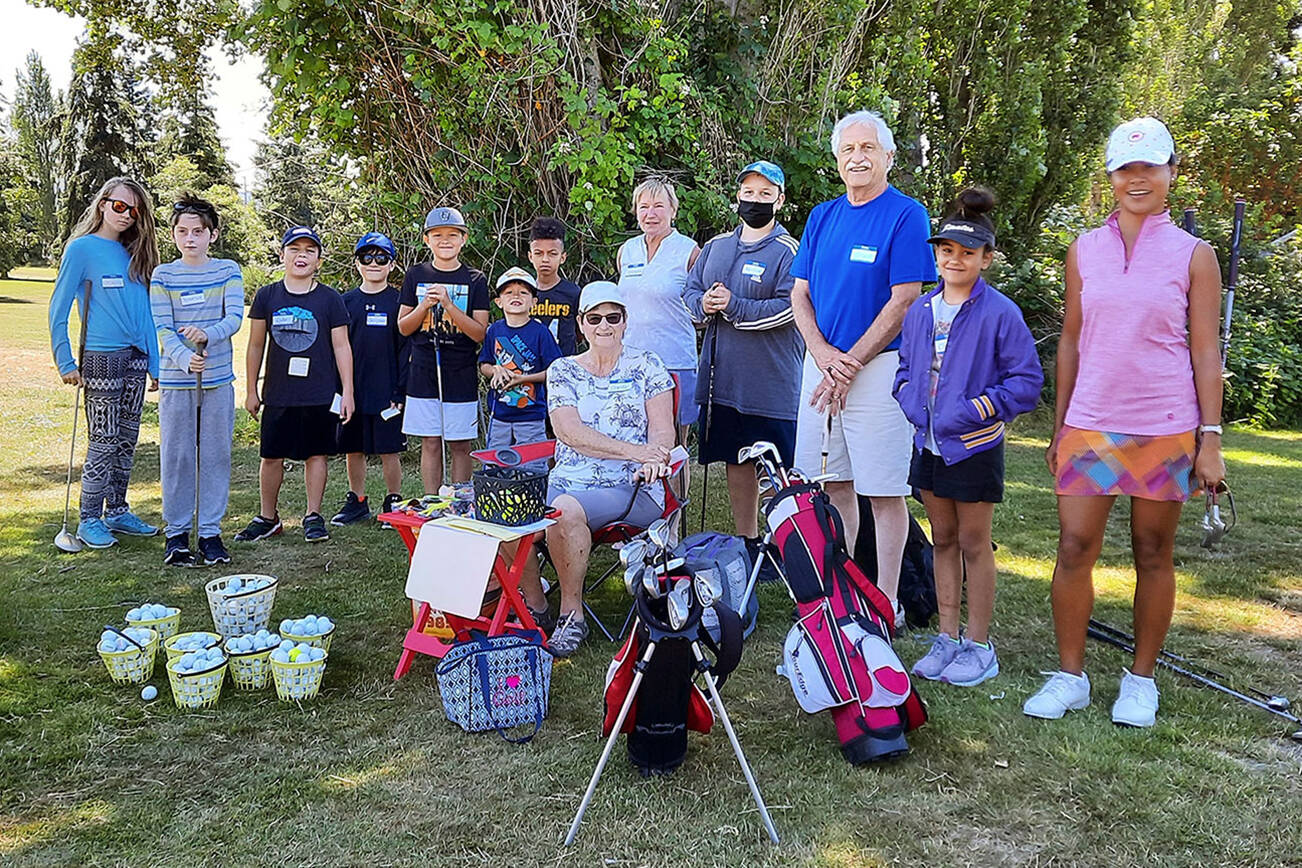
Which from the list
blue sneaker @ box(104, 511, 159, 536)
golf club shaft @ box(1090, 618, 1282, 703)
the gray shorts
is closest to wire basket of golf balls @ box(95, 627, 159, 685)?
the gray shorts

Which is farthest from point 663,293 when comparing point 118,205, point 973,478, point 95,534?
point 95,534

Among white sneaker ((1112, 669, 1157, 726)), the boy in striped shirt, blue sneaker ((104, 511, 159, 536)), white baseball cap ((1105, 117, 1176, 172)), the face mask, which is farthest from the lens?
blue sneaker ((104, 511, 159, 536))

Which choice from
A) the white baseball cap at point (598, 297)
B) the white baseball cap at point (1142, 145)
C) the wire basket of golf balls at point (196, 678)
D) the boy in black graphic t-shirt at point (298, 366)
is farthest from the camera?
the boy in black graphic t-shirt at point (298, 366)

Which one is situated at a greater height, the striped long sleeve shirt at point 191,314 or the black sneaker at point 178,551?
the striped long sleeve shirt at point 191,314

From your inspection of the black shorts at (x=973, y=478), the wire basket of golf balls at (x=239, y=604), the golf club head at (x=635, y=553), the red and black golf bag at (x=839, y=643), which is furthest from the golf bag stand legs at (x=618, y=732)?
the wire basket of golf balls at (x=239, y=604)

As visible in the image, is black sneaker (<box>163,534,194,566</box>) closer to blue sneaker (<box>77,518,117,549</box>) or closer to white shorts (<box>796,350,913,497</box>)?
blue sneaker (<box>77,518,117,549</box>)

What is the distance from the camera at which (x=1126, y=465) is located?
2785 mm

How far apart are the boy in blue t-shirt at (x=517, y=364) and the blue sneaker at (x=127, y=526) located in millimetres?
1966

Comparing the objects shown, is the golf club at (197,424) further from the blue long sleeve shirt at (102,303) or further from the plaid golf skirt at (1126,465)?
the plaid golf skirt at (1126,465)

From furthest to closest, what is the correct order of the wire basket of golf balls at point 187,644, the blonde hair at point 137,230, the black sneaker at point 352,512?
the black sneaker at point 352,512 < the blonde hair at point 137,230 < the wire basket of golf balls at point 187,644

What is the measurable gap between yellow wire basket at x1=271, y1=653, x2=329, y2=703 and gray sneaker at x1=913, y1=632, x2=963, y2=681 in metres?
2.02

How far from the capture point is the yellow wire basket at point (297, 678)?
10.1 feet

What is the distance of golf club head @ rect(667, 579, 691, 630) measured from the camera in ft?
8.22

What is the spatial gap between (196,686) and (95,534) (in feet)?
7.39
